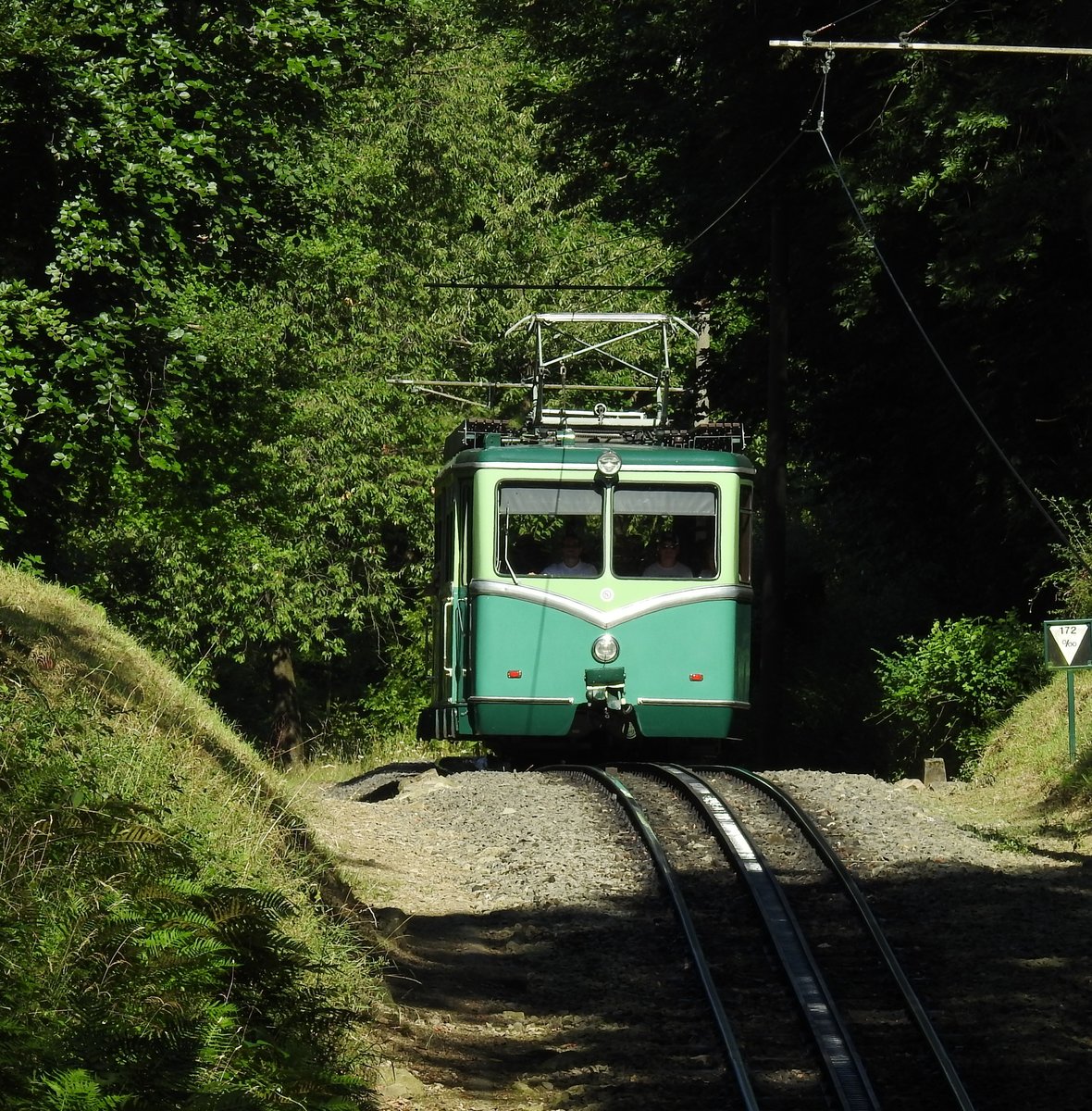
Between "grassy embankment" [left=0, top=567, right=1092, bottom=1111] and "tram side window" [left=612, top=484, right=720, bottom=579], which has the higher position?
"tram side window" [left=612, top=484, right=720, bottom=579]

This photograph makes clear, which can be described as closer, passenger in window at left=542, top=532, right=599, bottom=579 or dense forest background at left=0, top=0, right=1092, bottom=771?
dense forest background at left=0, top=0, right=1092, bottom=771

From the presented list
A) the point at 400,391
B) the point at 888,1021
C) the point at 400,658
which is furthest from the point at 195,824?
the point at 400,658

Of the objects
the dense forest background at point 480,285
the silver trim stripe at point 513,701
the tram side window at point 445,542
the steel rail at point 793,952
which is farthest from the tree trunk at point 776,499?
the steel rail at point 793,952

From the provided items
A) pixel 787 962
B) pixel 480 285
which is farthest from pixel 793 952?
pixel 480 285

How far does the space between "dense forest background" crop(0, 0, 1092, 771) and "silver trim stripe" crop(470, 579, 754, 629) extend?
3.13m

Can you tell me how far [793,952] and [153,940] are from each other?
440cm

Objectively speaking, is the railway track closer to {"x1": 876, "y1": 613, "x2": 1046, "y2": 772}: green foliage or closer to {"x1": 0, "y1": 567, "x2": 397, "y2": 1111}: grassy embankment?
{"x1": 0, "y1": 567, "x2": 397, "y2": 1111}: grassy embankment

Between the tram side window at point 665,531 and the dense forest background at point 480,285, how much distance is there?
3617mm

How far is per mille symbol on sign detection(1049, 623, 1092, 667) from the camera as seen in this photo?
1364 centimetres

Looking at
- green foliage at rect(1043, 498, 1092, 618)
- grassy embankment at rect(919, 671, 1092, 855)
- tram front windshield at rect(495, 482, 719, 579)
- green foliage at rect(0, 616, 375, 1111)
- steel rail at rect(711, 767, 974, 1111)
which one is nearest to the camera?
green foliage at rect(0, 616, 375, 1111)

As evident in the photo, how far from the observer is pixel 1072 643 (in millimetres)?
13656

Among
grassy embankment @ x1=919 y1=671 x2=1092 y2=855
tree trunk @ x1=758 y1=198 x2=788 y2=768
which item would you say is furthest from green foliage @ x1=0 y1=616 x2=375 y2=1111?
tree trunk @ x1=758 y1=198 x2=788 y2=768

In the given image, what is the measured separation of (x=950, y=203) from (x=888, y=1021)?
11.9m

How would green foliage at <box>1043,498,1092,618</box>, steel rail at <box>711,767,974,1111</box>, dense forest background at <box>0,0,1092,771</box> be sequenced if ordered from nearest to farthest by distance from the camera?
steel rail at <box>711,767,974,1111</box>, dense forest background at <box>0,0,1092,771</box>, green foliage at <box>1043,498,1092,618</box>
